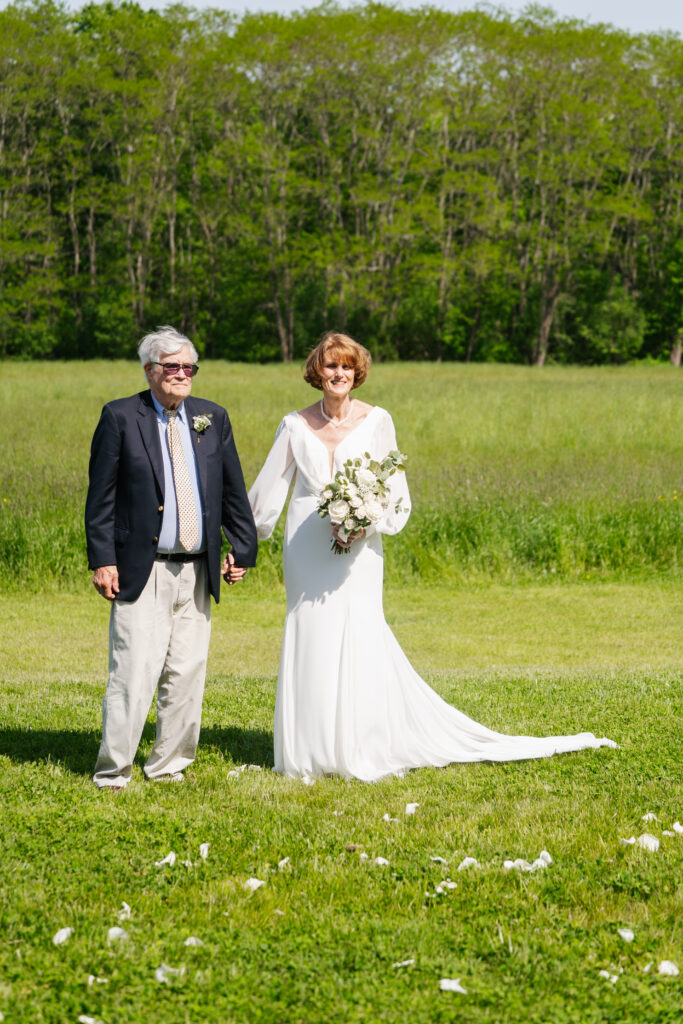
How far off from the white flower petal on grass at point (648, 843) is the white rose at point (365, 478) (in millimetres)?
2312

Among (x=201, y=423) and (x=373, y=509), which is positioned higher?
(x=201, y=423)

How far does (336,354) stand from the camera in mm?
6340

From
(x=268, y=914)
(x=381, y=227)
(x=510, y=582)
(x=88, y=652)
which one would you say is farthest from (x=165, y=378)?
(x=381, y=227)

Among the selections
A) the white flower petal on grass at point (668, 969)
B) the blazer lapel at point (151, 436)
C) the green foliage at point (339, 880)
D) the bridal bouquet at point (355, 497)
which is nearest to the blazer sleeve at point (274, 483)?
the bridal bouquet at point (355, 497)

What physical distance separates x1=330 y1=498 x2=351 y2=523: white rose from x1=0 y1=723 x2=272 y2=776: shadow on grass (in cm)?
161

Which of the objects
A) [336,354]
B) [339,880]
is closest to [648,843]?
A: [339,880]

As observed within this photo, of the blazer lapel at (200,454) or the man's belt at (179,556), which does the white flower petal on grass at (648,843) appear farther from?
the blazer lapel at (200,454)

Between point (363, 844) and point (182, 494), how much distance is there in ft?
6.64

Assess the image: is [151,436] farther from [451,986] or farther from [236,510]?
[451,986]

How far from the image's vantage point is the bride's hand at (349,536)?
6270 millimetres

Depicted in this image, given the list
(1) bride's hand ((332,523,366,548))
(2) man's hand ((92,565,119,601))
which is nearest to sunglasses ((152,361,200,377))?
(2) man's hand ((92,565,119,601))

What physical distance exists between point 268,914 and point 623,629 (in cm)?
789

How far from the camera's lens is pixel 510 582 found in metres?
14.0

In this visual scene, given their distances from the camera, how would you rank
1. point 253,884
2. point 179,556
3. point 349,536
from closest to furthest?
point 253,884, point 179,556, point 349,536
